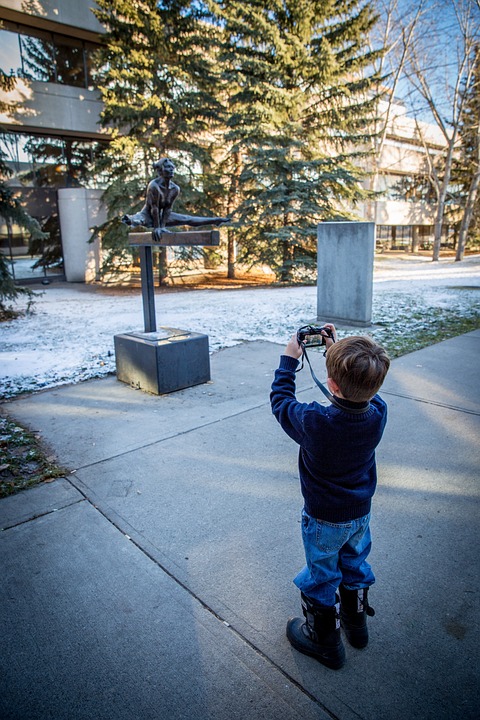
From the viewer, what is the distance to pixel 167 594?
2.25 metres

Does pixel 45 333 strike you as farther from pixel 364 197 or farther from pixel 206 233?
pixel 364 197

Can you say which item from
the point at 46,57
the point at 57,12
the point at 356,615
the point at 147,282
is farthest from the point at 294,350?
the point at 46,57

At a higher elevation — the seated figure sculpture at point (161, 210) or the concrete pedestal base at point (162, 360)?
the seated figure sculpture at point (161, 210)

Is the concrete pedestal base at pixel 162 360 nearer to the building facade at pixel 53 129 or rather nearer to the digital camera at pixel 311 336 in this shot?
the digital camera at pixel 311 336

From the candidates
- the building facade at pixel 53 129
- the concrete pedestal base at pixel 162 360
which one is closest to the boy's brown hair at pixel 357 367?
the concrete pedestal base at pixel 162 360

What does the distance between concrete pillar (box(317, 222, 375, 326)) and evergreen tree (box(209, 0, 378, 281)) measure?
20.9 feet

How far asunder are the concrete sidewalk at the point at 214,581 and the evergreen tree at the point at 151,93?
12.7 m

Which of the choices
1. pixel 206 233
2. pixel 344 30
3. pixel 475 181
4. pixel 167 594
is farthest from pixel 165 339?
pixel 475 181

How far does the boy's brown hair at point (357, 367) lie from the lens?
1646 mm

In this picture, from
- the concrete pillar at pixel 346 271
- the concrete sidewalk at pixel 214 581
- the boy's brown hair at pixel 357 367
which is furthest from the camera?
the concrete pillar at pixel 346 271

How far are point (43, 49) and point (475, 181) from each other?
21102 millimetres

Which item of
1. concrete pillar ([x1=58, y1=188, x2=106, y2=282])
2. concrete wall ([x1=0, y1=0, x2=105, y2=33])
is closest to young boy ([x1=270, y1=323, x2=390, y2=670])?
concrete pillar ([x1=58, y1=188, x2=106, y2=282])

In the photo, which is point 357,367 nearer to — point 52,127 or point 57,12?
point 52,127

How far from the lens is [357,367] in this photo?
164cm
